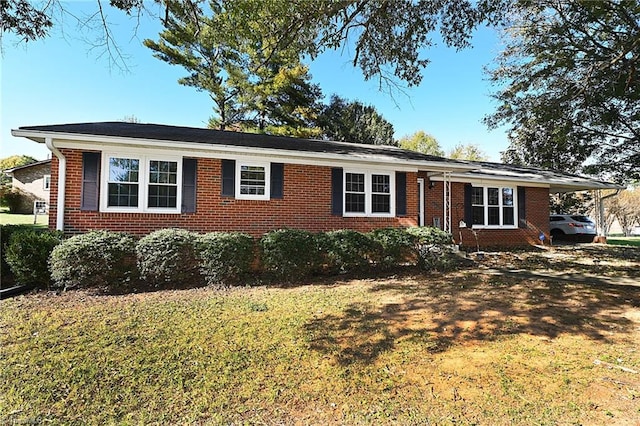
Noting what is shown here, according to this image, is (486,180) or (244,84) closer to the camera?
(486,180)

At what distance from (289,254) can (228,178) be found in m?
3.11

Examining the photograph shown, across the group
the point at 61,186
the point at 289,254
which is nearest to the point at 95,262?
the point at 61,186

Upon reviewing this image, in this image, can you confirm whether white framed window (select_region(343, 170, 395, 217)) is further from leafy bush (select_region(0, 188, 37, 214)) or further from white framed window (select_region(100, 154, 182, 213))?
leafy bush (select_region(0, 188, 37, 214))

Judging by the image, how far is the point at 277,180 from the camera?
372 inches

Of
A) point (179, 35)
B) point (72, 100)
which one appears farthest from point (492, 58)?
point (179, 35)

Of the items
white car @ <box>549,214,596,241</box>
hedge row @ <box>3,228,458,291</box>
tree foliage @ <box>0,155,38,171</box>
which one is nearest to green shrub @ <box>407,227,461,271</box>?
hedge row @ <box>3,228,458,291</box>

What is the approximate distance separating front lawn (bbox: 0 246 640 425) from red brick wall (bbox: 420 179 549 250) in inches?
275

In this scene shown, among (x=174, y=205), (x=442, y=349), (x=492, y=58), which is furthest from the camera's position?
(x=492, y=58)

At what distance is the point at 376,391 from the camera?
3.07m

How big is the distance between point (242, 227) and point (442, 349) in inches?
252

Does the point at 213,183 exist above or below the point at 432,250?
above

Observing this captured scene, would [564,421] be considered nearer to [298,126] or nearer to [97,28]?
[97,28]

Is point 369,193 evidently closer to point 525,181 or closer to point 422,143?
point 525,181

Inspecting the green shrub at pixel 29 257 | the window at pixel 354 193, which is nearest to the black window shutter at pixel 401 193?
the window at pixel 354 193
